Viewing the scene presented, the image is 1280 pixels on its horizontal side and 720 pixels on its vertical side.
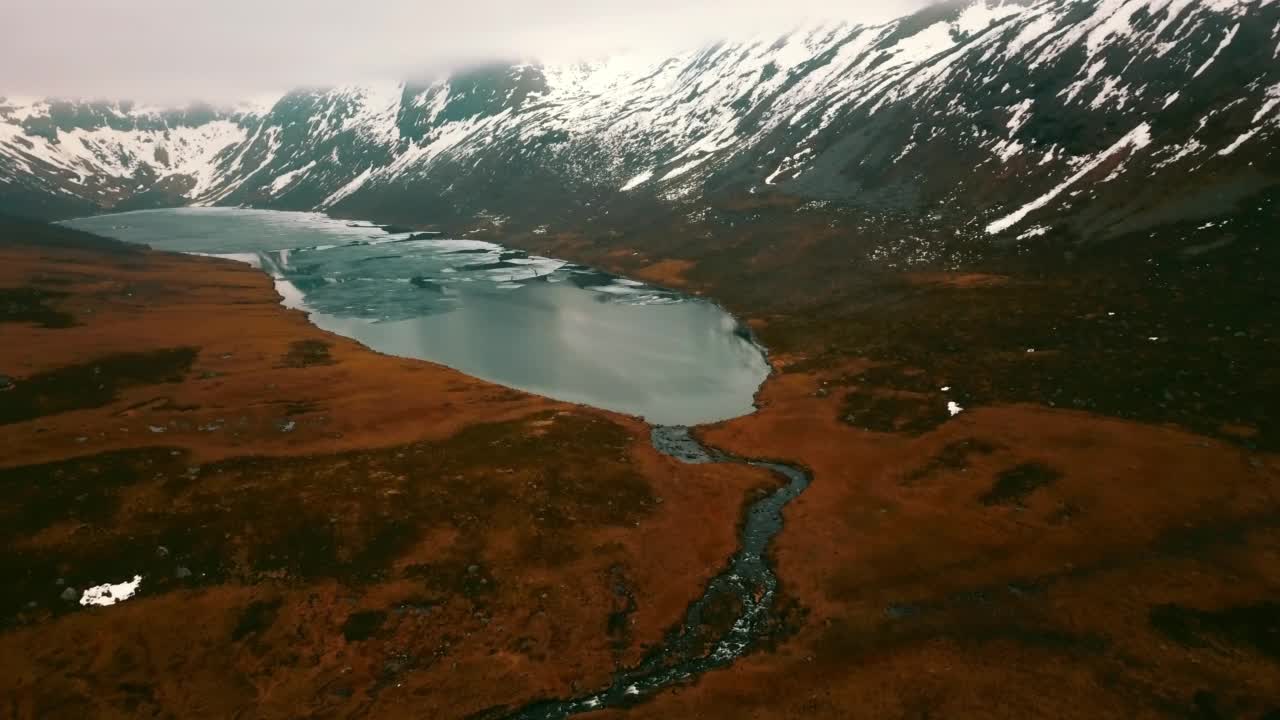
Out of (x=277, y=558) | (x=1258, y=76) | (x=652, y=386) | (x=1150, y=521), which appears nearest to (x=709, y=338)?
(x=652, y=386)

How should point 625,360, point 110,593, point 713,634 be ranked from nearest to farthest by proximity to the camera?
1. point 110,593
2. point 713,634
3. point 625,360

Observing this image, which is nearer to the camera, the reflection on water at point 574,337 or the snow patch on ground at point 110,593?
the snow patch on ground at point 110,593

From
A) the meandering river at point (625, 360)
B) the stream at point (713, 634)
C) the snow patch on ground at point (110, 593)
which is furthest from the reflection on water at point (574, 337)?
the snow patch on ground at point (110, 593)

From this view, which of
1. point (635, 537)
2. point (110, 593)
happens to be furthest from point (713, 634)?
point (110, 593)

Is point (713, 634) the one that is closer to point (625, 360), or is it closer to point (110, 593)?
point (110, 593)

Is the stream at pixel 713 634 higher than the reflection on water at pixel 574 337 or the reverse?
the reverse

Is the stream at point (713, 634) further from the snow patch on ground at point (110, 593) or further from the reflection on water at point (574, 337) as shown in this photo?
the reflection on water at point (574, 337)

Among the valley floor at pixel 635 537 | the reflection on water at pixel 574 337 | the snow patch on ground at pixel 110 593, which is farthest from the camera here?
the reflection on water at pixel 574 337

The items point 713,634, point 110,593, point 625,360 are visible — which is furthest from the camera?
point 625,360
